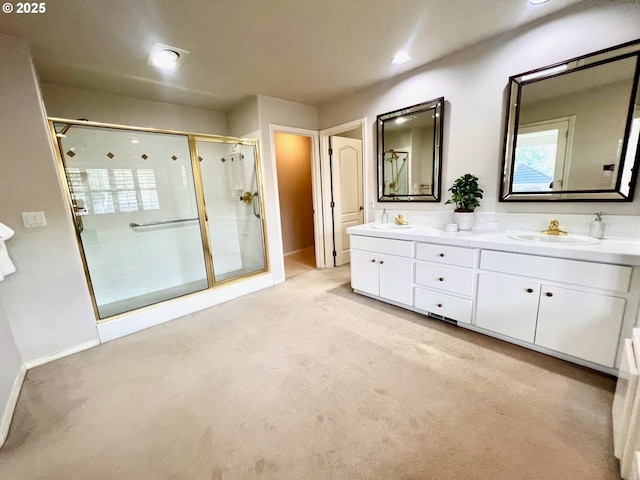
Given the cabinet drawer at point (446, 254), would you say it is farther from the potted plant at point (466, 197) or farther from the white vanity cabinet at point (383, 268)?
the potted plant at point (466, 197)

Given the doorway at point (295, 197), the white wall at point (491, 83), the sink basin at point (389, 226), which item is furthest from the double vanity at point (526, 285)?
the doorway at point (295, 197)

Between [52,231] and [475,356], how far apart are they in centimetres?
338

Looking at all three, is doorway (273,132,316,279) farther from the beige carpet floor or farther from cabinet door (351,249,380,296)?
the beige carpet floor

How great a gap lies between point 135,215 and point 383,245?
3061mm

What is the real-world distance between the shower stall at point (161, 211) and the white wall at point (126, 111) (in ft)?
1.44

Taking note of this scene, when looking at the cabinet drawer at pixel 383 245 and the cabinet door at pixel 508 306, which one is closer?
the cabinet door at pixel 508 306

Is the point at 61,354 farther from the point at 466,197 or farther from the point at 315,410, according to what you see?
the point at 466,197

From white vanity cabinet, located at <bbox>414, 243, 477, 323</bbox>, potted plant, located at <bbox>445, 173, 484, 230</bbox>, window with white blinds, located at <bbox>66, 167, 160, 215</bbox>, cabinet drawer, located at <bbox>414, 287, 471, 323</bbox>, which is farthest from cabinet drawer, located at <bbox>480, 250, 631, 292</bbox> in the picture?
window with white blinds, located at <bbox>66, 167, 160, 215</bbox>

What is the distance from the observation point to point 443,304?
90.6 inches

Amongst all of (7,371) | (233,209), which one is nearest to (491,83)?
(233,209)

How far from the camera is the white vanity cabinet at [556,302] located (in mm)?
1552

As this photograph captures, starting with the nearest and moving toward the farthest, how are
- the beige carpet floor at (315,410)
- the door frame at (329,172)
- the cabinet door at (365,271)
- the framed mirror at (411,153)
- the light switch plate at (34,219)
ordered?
1. the beige carpet floor at (315,410)
2. the light switch plate at (34,219)
3. the framed mirror at (411,153)
4. the cabinet door at (365,271)
5. the door frame at (329,172)

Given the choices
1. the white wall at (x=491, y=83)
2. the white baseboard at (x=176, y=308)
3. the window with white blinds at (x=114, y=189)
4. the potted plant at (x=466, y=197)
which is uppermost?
the white wall at (x=491, y=83)

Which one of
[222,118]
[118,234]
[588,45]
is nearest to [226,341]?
[118,234]
